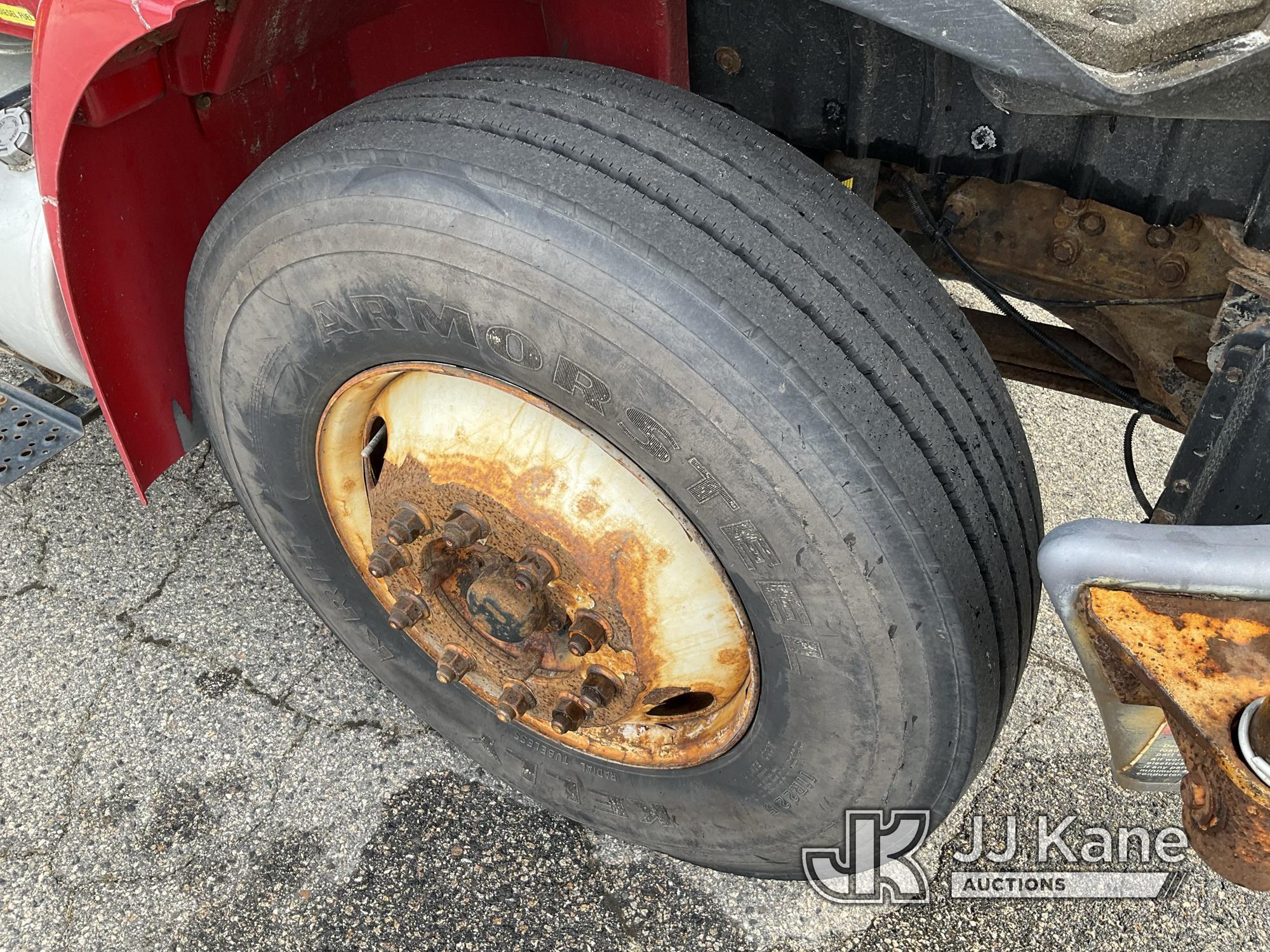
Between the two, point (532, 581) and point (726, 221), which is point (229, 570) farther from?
point (726, 221)

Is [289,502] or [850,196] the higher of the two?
[850,196]

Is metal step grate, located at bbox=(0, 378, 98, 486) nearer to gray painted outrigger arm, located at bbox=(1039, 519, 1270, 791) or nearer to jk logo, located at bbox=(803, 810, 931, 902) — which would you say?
jk logo, located at bbox=(803, 810, 931, 902)

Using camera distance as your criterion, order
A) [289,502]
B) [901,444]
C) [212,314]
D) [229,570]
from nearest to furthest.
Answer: [901,444] < [212,314] < [289,502] < [229,570]

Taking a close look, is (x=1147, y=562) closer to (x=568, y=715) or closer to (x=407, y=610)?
(x=568, y=715)

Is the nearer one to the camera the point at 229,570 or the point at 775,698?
the point at 775,698

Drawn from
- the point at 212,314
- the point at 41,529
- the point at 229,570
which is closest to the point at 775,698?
the point at 212,314

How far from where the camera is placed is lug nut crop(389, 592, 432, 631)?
1612 mm

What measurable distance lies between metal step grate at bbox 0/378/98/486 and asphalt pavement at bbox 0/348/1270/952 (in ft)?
0.79

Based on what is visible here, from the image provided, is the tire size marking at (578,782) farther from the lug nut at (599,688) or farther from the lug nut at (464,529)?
the lug nut at (464,529)

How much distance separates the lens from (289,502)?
1.66 meters

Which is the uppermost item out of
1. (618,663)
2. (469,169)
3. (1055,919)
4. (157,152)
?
(469,169)

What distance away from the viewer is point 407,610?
1612mm

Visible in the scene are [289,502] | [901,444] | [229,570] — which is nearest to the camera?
[901,444]

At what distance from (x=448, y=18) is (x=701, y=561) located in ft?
3.34
